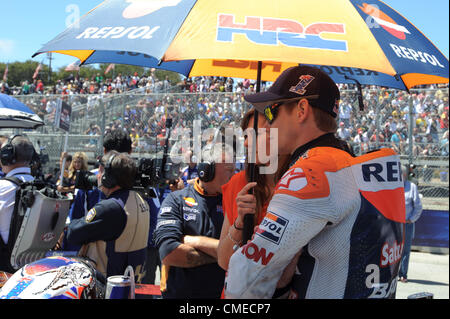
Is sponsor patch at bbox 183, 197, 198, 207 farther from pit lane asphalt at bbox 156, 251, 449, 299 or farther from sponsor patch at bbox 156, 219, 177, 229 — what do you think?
pit lane asphalt at bbox 156, 251, 449, 299

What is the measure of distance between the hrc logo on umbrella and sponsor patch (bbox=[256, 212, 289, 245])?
921 millimetres

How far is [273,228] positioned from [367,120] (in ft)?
28.9

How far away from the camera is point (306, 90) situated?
1758 millimetres

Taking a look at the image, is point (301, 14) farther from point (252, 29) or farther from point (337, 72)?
point (337, 72)

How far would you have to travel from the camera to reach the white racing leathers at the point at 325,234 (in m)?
1.47

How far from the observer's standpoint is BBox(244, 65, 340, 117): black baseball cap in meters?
1.76

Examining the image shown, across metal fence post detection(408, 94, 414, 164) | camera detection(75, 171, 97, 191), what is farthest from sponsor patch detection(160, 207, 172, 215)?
metal fence post detection(408, 94, 414, 164)

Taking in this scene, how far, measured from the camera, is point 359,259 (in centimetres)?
154

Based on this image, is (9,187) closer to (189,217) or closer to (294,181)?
(189,217)

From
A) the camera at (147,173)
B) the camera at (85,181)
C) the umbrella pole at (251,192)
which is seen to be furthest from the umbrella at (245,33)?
the camera at (85,181)

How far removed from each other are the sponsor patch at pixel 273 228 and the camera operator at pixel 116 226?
80.7 inches

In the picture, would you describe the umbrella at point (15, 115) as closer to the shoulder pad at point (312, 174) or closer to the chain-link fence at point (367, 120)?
the chain-link fence at point (367, 120)

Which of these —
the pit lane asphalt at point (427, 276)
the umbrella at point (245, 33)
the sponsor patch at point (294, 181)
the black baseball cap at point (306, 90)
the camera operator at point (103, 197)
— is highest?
the umbrella at point (245, 33)
